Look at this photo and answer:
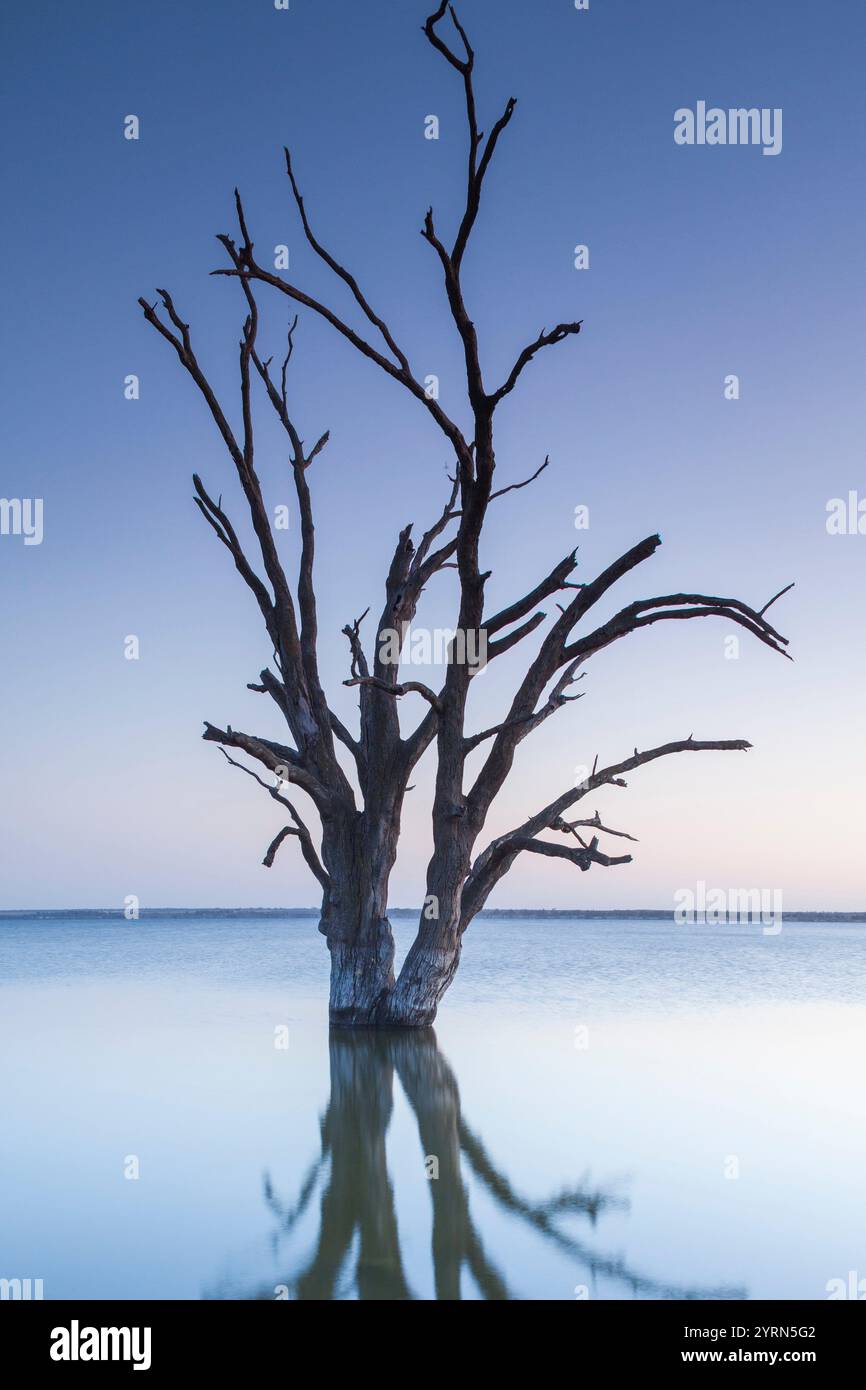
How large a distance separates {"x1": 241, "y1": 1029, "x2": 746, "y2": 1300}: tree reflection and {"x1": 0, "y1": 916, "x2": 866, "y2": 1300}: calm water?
Answer: 0.6 inches

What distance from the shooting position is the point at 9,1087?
311 inches

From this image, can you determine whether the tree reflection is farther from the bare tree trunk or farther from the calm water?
the bare tree trunk

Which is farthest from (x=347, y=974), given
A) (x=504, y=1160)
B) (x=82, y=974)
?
(x=82, y=974)

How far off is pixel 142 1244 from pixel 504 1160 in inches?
78.8

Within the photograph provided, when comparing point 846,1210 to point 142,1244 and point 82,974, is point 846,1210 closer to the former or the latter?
point 142,1244

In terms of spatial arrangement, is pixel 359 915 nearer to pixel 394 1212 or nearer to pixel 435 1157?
pixel 435 1157

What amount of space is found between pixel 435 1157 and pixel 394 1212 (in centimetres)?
105

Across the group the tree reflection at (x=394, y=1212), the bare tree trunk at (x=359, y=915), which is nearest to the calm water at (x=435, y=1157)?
the tree reflection at (x=394, y=1212)

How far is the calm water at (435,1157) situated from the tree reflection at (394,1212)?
0.02 metres

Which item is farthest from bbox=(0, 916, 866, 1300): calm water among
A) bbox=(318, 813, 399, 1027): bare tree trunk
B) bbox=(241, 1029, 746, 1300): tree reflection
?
bbox=(318, 813, 399, 1027): bare tree trunk

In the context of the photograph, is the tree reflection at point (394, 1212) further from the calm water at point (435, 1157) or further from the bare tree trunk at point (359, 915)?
the bare tree trunk at point (359, 915)

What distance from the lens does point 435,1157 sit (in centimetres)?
577

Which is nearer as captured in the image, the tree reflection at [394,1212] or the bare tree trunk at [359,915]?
the tree reflection at [394,1212]

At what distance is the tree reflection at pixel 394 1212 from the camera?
3.81 m
